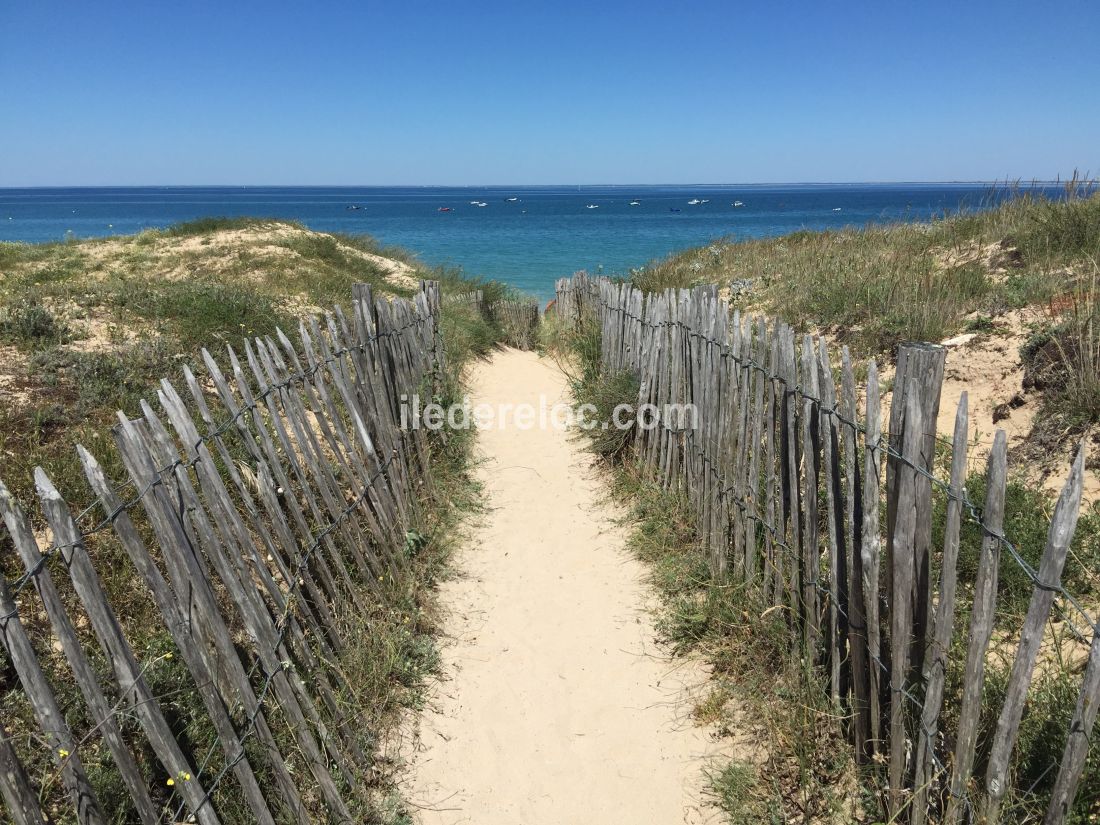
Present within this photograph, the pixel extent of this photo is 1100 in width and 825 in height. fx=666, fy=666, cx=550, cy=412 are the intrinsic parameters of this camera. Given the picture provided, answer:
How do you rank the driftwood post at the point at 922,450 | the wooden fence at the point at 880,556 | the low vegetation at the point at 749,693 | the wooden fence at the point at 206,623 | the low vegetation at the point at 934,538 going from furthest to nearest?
the low vegetation at the point at 749,693 → the low vegetation at the point at 934,538 → the driftwood post at the point at 922,450 → the wooden fence at the point at 880,556 → the wooden fence at the point at 206,623

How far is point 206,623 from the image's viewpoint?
2291 mm

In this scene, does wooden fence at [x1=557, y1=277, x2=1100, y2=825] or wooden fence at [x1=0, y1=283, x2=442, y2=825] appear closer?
wooden fence at [x1=0, y1=283, x2=442, y2=825]

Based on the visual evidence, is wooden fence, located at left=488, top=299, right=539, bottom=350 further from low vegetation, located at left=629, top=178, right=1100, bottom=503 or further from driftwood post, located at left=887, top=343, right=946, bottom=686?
driftwood post, located at left=887, top=343, right=946, bottom=686

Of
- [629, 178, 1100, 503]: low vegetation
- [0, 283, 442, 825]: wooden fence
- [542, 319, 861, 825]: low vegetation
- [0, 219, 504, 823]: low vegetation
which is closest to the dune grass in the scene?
[629, 178, 1100, 503]: low vegetation

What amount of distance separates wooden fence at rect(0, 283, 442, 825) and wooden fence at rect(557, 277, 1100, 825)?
6.87 feet

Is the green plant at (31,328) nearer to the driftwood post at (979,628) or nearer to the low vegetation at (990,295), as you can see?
the driftwood post at (979,628)

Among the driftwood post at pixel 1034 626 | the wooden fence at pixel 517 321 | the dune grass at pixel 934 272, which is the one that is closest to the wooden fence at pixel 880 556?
the driftwood post at pixel 1034 626

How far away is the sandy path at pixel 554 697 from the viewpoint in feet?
9.41

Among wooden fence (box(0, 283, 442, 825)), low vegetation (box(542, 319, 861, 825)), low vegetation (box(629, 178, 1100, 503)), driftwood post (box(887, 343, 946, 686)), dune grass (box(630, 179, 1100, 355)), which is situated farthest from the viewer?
dune grass (box(630, 179, 1100, 355))

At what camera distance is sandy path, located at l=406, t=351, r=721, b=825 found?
2869 millimetres

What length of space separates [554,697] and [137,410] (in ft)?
12.2

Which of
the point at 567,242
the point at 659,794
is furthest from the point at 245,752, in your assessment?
the point at 567,242

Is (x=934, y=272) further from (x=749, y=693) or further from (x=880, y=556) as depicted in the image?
(x=749, y=693)

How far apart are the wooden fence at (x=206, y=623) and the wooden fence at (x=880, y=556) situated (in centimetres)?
209
